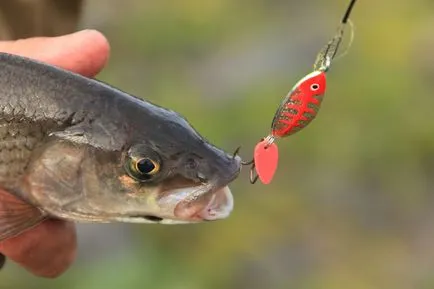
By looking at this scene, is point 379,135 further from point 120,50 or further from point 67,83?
point 67,83

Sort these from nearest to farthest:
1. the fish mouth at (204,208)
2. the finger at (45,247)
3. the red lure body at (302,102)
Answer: the red lure body at (302,102) → the fish mouth at (204,208) → the finger at (45,247)

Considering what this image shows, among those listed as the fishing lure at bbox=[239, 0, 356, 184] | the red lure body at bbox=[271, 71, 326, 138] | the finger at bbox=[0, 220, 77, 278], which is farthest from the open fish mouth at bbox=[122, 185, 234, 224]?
the finger at bbox=[0, 220, 77, 278]

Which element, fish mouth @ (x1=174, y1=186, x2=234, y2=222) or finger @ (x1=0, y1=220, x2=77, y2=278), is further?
finger @ (x1=0, y1=220, x2=77, y2=278)

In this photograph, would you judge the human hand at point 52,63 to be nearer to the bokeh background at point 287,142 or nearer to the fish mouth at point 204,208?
the fish mouth at point 204,208

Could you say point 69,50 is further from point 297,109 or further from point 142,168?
point 297,109

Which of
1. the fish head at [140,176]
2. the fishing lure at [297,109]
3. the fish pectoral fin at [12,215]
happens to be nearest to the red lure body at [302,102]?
the fishing lure at [297,109]

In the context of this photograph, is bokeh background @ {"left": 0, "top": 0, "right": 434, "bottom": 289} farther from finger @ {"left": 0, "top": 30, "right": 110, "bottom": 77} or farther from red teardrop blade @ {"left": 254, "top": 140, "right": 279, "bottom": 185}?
red teardrop blade @ {"left": 254, "top": 140, "right": 279, "bottom": 185}
